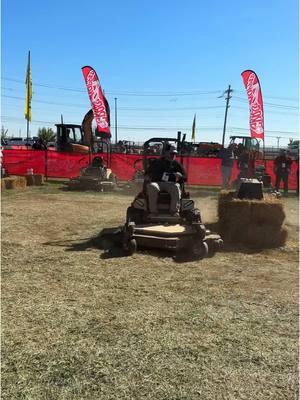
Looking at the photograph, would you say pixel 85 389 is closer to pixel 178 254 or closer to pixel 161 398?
pixel 161 398

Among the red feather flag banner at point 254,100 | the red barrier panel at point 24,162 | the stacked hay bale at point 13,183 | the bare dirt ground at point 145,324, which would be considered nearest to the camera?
the bare dirt ground at point 145,324

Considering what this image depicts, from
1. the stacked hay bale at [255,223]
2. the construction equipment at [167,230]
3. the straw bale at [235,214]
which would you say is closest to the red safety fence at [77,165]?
the straw bale at [235,214]

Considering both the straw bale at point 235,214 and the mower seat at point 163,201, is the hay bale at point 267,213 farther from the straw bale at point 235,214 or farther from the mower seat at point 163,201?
the mower seat at point 163,201

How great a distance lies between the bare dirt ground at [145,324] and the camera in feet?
9.71

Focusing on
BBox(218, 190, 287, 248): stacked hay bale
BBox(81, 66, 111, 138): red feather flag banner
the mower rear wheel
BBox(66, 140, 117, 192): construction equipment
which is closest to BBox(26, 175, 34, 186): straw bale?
BBox(66, 140, 117, 192): construction equipment

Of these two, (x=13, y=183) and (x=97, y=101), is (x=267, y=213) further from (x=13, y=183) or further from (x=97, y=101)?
(x=97, y=101)

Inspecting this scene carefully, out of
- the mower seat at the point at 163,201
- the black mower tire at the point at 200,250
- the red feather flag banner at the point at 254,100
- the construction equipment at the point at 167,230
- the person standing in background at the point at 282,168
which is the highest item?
the red feather flag banner at the point at 254,100

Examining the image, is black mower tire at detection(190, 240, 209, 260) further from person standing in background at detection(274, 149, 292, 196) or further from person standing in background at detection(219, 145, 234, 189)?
person standing in background at detection(274, 149, 292, 196)

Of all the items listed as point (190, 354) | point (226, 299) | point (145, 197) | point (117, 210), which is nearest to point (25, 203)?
point (117, 210)

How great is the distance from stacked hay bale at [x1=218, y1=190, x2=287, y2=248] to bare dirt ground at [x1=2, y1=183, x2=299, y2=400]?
0.53m

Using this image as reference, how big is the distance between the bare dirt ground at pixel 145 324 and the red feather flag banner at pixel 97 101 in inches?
463

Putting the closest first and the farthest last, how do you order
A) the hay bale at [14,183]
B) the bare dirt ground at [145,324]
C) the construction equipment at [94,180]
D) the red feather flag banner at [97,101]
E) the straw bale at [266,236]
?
the bare dirt ground at [145,324], the straw bale at [266,236], the hay bale at [14,183], the construction equipment at [94,180], the red feather flag banner at [97,101]

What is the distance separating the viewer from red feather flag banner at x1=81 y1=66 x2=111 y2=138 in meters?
18.4

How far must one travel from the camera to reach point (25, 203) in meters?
11.6
